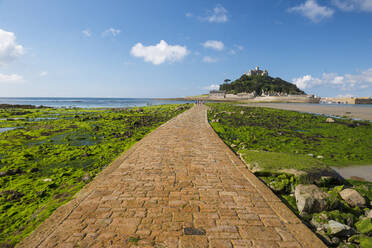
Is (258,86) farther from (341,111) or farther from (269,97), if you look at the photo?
(341,111)

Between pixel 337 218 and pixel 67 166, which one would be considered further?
pixel 67 166

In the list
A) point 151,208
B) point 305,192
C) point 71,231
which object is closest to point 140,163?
point 151,208

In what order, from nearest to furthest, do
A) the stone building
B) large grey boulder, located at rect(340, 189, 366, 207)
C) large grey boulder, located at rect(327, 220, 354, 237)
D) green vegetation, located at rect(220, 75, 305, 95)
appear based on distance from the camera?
large grey boulder, located at rect(327, 220, 354, 237), large grey boulder, located at rect(340, 189, 366, 207), green vegetation, located at rect(220, 75, 305, 95), the stone building

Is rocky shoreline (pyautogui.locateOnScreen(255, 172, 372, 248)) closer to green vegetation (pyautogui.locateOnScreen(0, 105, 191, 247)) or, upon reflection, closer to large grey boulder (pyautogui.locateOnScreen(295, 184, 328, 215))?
large grey boulder (pyautogui.locateOnScreen(295, 184, 328, 215))

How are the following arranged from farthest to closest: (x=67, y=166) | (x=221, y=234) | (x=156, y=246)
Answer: (x=67, y=166), (x=221, y=234), (x=156, y=246)

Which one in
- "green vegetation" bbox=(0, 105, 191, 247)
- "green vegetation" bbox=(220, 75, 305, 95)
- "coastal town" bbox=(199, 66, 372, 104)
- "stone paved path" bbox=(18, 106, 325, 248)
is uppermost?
"green vegetation" bbox=(220, 75, 305, 95)

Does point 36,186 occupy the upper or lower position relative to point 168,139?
lower

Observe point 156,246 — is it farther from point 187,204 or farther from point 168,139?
point 168,139

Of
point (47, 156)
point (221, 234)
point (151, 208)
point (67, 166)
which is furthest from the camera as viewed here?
point (47, 156)

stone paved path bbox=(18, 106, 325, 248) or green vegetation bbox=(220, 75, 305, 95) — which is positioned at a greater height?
green vegetation bbox=(220, 75, 305, 95)

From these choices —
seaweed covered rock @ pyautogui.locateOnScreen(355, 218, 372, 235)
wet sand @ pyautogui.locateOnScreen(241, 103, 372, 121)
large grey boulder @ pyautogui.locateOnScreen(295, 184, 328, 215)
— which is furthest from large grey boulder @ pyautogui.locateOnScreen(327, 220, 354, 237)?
wet sand @ pyautogui.locateOnScreen(241, 103, 372, 121)

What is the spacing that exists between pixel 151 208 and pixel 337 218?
3681mm

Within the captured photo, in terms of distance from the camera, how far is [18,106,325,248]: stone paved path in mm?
2773

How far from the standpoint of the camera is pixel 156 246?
2.60 metres
